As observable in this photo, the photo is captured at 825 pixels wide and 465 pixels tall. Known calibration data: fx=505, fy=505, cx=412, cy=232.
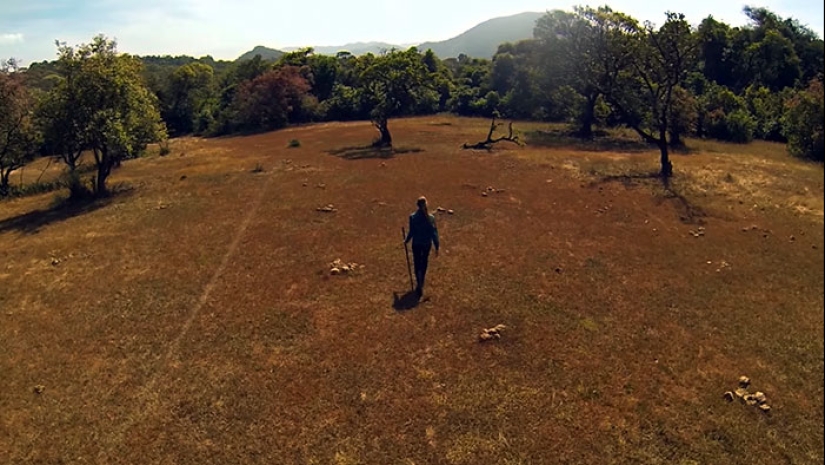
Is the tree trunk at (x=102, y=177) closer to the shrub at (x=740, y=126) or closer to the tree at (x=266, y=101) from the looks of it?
the tree at (x=266, y=101)

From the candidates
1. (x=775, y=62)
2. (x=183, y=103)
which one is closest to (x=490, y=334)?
(x=775, y=62)

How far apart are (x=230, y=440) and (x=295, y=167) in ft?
102

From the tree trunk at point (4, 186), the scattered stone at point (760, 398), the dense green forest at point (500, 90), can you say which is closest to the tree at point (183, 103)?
the dense green forest at point (500, 90)

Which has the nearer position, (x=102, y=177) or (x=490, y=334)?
(x=490, y=334)

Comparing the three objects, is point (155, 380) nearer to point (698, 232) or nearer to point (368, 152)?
point (698, 232)

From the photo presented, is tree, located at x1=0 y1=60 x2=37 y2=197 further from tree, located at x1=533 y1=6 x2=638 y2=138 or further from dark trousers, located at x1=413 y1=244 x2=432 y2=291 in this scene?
tree, located at x1=533 y1=6 x2=638 y2=138

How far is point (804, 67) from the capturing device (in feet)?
208

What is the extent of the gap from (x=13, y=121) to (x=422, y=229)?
33.1m

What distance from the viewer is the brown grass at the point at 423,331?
10227mm

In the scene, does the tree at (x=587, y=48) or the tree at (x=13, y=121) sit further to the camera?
the tree at (x=587, y=48)

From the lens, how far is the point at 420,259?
634 inches

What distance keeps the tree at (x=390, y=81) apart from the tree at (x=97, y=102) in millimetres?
21790

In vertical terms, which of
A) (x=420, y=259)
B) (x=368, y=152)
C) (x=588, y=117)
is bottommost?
(x=420, y=259)

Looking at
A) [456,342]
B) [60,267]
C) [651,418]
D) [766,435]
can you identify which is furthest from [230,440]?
[60,267]
